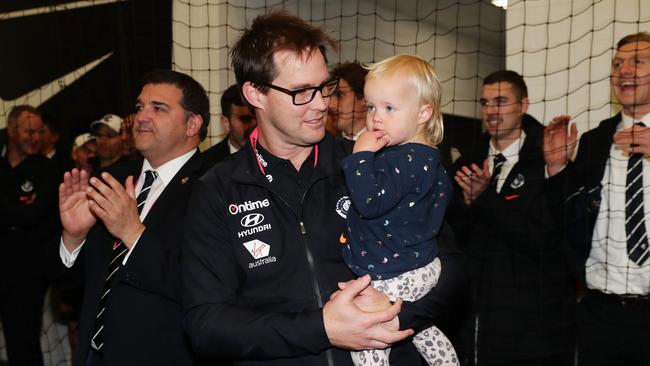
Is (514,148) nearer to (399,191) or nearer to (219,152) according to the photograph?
(219,152)

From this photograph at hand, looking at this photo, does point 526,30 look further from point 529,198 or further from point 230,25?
point 230,25

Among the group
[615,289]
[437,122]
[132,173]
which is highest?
[437,122]

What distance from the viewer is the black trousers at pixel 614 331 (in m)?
3.40

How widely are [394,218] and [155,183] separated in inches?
48.7

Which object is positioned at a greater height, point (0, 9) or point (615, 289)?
point (0, 9)

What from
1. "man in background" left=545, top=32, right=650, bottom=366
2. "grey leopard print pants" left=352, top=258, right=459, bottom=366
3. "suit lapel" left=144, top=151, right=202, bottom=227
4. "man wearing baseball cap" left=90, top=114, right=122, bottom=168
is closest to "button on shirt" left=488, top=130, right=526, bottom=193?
"man in background" left=545, top=32, right=650, bottom=366

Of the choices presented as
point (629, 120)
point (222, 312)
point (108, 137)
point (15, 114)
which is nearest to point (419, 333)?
point (222, 312)

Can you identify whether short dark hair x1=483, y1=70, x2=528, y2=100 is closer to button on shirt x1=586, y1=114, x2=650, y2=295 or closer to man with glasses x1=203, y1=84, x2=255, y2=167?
button on shirt x1=586, y1=114, x2=650, y2=295

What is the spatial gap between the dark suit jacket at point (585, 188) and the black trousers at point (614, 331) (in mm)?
190

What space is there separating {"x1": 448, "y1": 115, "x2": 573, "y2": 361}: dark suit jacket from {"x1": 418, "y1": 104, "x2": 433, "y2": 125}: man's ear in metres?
1.84

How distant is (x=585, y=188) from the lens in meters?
3.73

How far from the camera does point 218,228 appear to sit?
202 cm

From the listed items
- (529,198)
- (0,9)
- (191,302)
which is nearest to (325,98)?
(191,302)

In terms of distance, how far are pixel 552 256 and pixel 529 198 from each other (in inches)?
12.3
